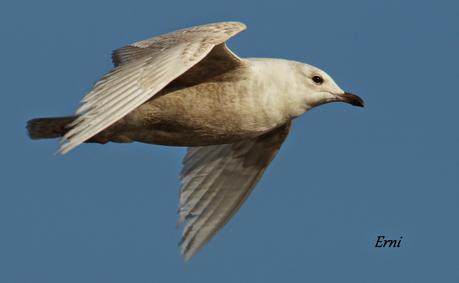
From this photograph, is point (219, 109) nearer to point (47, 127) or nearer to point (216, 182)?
point (47, 127)

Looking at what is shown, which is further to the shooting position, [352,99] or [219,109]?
[352,99]

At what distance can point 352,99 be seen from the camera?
472 inches

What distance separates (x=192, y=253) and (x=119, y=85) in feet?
10.6

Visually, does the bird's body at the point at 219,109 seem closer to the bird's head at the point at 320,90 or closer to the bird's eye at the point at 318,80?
the bird's head at the point at 320,90

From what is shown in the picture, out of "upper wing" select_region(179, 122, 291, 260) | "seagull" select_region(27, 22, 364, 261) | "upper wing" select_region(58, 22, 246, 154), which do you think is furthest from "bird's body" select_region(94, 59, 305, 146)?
"upper wing" select_region(179, 122, 291, 260)

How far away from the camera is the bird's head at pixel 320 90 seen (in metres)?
11.8

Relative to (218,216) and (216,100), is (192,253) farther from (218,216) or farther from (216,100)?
(216,100)

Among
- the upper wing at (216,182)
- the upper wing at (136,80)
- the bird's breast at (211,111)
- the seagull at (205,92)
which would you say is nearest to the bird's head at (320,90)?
the seagull at (205,92)

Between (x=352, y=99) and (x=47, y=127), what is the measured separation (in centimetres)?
286

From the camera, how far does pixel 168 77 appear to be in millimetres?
10188

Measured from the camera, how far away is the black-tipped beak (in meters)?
12.0

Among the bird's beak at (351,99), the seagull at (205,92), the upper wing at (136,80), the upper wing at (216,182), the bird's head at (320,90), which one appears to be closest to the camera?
the upper wing at (136,80)

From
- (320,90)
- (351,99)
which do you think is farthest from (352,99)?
(320,90)

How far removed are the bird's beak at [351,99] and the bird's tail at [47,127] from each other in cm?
251
